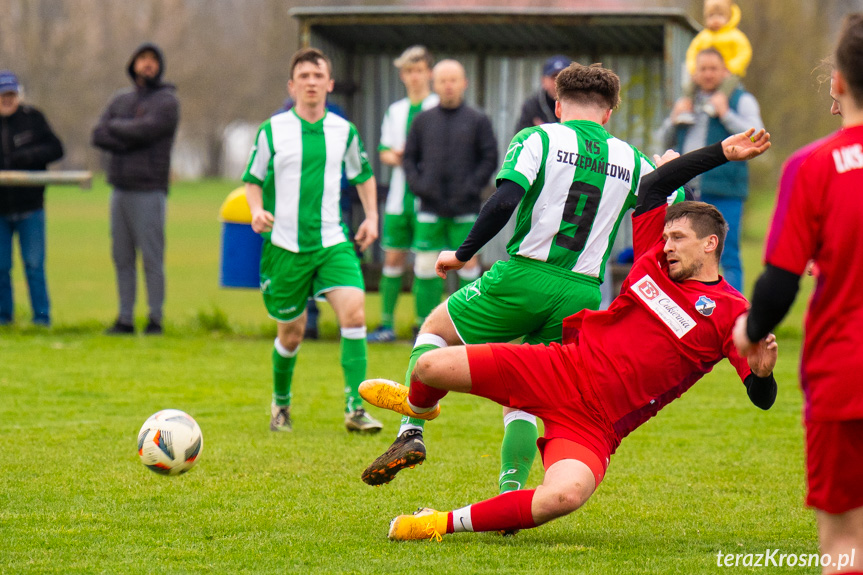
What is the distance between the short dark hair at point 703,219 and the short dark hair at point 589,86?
1.94 ft

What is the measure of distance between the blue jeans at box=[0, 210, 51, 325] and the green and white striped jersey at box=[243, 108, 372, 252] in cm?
466

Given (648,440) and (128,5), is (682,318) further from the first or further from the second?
(128,5)

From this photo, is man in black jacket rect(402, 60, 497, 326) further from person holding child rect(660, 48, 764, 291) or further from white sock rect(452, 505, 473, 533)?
white sock rect(452, 505, 473, 533)

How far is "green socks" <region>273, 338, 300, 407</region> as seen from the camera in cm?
677

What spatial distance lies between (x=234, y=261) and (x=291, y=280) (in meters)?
3.24

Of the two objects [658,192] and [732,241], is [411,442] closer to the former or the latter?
[658,192]

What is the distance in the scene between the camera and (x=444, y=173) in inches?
400

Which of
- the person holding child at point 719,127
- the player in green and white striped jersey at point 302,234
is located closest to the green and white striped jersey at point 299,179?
the player in green and white striped jersey at point 302,234

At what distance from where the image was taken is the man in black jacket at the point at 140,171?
10.5 m

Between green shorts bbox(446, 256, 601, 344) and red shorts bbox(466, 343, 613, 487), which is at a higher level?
green shorts bbox(446, 256, 601, 344)

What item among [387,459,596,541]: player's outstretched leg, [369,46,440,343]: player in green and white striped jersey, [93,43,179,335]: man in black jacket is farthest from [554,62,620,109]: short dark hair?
[93,43,179,335]: man in black jacket

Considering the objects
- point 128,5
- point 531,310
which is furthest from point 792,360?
point 128,5

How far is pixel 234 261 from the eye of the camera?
9820mm

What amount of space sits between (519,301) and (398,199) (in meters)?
6.35
